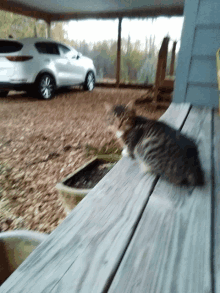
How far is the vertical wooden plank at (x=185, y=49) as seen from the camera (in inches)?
106

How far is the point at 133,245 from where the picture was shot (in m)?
0.72

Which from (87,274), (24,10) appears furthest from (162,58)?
(24,10)

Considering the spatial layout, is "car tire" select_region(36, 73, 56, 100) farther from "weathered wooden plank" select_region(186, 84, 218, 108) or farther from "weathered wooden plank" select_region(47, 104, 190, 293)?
"weathered wooden plank" select_region(47, 104, 190, 293)

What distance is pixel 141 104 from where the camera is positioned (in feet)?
21.9

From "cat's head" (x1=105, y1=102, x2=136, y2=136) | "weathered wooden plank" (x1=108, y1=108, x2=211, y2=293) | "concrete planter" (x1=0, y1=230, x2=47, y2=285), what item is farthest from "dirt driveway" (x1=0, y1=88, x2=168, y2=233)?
"weathered wooden plank" (x1=108, y1=108, x2=211, y2=293)

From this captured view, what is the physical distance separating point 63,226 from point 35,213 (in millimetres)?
1849

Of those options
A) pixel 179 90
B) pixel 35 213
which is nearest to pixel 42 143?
pixel 35 213

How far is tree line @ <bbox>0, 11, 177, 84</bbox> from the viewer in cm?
1019

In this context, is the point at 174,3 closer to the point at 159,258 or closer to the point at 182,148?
the point at 182,148

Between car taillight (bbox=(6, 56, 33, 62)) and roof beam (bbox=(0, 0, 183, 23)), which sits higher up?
roof beam (bbox=(0, 0, 183, 23))

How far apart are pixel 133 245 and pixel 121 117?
1357 mm

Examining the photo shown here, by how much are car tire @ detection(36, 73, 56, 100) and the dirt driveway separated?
0.43 metres

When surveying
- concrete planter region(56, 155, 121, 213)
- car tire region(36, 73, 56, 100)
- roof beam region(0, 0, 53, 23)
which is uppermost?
roof beam region(0, 0, 53, 23)

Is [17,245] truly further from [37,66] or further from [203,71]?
[37,66]
